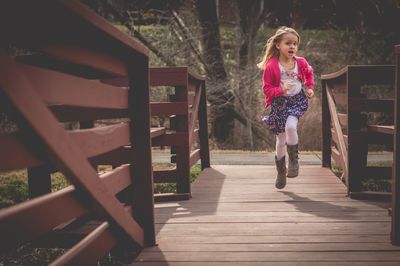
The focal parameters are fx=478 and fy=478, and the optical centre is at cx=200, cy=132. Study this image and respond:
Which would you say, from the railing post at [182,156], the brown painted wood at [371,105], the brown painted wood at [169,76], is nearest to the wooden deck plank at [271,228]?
the railing post at [182,156]

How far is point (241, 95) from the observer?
11031 mm

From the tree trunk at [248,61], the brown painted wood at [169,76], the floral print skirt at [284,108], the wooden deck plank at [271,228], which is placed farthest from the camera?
the tree trunk at [248,61]

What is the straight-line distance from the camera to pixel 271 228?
3.17 metres

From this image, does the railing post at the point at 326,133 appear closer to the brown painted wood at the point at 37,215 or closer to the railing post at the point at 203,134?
the railing post at the point at 203,134

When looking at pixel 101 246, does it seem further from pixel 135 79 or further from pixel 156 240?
pixel 135 79

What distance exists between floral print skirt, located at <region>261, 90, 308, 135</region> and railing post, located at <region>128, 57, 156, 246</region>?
2040mm

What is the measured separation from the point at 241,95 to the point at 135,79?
27.8 feet

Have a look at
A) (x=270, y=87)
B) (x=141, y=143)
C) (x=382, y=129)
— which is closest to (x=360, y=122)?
(x=382, y=129)

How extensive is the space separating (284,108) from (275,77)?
31cm

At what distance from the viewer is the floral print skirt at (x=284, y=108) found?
176 inches

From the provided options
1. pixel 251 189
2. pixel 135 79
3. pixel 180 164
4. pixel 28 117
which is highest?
pixel 135 79

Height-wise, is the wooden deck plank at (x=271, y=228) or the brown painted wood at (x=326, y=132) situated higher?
the brown painted wood at (x=326, y=132)

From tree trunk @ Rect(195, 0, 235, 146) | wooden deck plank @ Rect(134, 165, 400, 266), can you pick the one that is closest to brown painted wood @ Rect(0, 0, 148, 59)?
wooden deck plank @ Rect(134, 165, 400, 266)

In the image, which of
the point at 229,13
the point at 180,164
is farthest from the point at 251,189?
the point at 229,13
